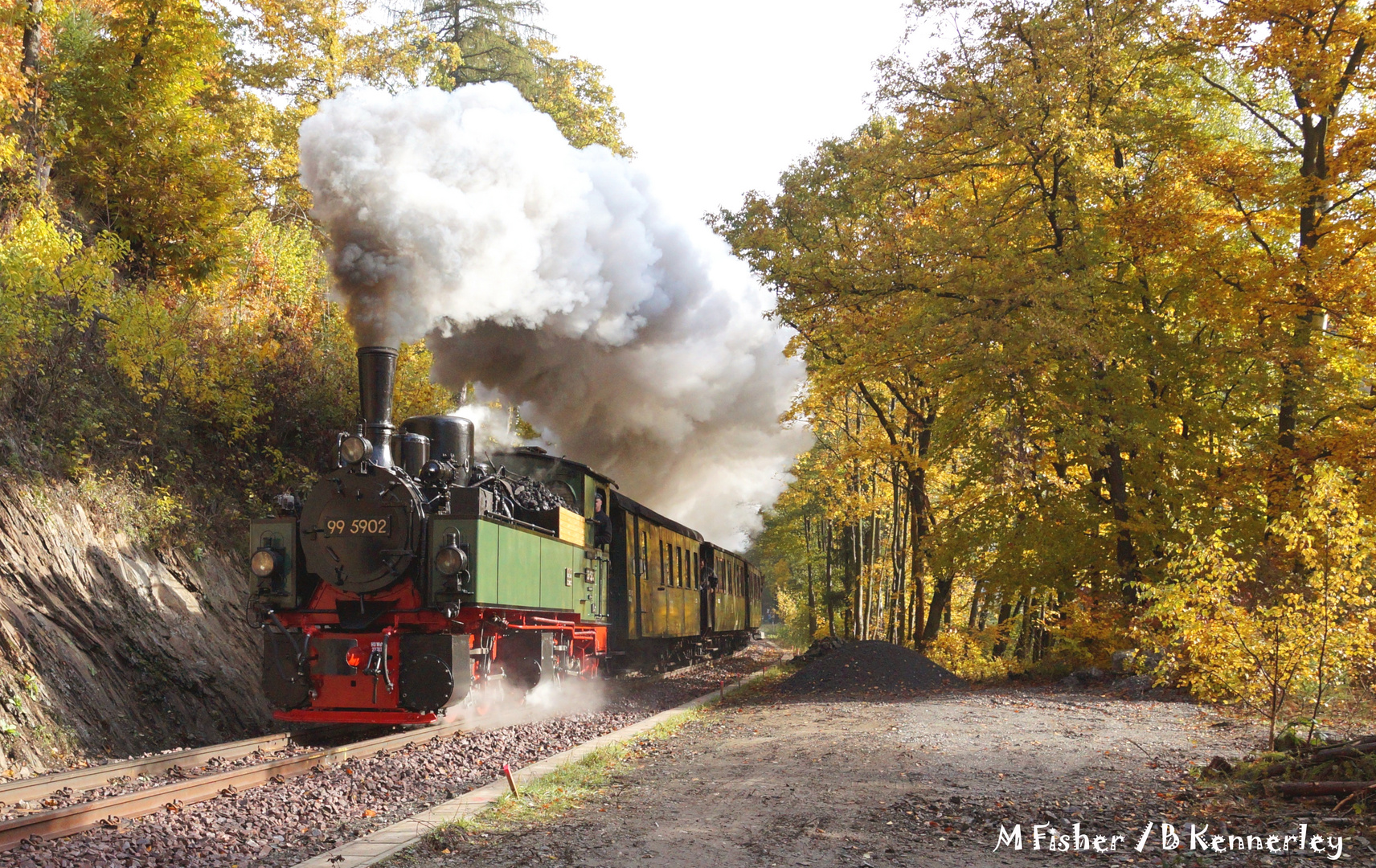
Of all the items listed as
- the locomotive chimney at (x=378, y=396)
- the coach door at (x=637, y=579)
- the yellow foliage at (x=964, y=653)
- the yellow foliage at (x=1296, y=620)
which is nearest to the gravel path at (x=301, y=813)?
the locomotive chimney at (x=378, y=396)

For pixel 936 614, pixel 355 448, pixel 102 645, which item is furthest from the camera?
pixel 936 614

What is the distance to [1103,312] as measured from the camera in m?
14.9

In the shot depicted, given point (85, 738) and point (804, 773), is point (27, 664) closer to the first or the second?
point (85, 738)

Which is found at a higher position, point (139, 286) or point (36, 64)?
point (36, 64)

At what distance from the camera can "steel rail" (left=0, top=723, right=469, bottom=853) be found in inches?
204

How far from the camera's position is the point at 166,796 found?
19.9ft

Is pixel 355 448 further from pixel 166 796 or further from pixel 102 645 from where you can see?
pixel 166 796

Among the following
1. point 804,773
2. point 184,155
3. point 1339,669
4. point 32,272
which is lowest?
point 804,773

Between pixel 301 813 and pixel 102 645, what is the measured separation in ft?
14.0

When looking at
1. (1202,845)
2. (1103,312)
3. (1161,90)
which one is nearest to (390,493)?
(1202,845)

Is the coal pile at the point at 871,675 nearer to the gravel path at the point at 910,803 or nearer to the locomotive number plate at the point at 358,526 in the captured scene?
the gravel path at the point at 910,803

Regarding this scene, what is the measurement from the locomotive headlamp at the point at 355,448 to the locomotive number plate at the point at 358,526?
58 cm

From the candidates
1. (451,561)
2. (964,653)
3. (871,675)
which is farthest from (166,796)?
(964,653)

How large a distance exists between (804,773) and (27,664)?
6.32m
